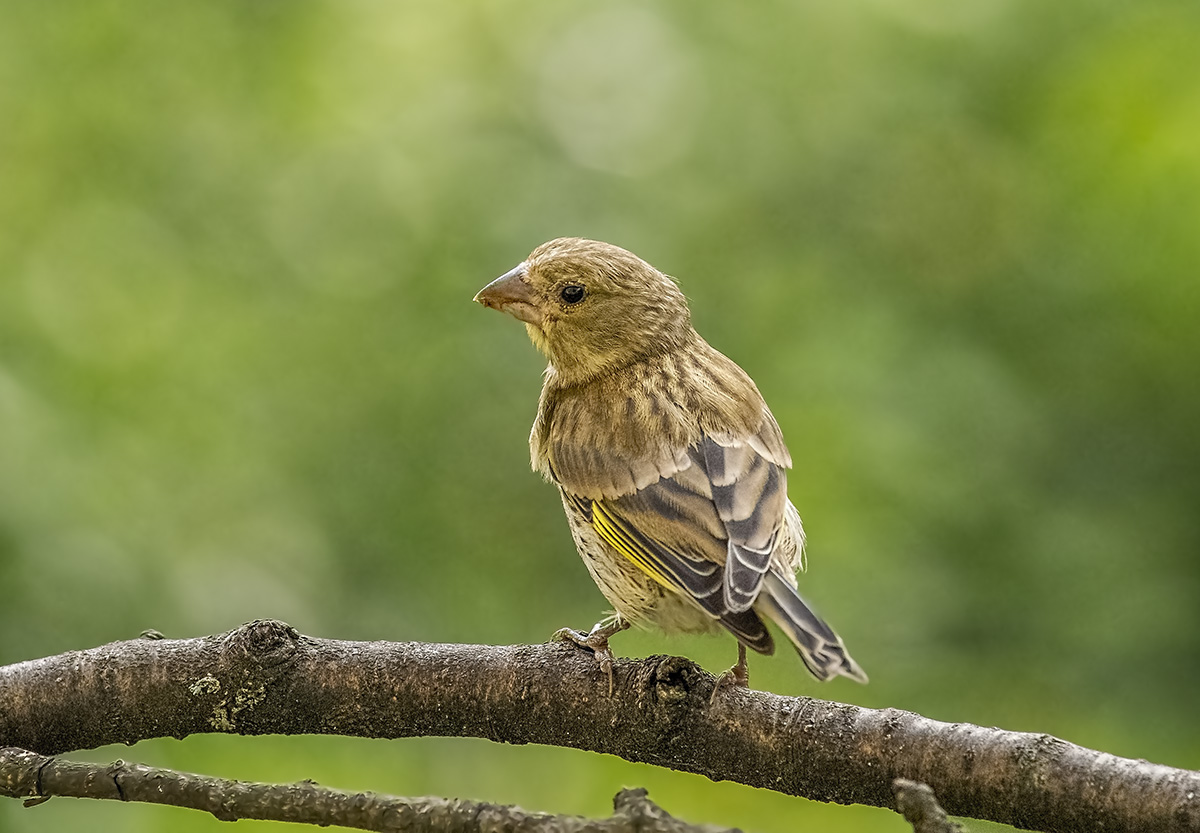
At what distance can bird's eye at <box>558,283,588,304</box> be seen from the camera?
486 centimetres

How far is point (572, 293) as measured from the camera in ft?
16.0

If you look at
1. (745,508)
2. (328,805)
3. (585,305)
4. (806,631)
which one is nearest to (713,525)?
(745,508)

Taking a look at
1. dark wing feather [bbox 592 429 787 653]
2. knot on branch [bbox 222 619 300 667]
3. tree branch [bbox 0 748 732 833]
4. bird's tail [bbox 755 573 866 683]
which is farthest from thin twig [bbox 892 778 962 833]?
knot on branch [bbox 222 619 300 667]

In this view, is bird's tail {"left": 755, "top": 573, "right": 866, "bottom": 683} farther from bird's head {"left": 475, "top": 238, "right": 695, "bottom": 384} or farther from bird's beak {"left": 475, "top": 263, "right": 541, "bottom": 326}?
bird's beak {"left": 475, "top": 263, "right": 541, "bottom": 326}

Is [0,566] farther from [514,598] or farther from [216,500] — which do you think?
[514,598]

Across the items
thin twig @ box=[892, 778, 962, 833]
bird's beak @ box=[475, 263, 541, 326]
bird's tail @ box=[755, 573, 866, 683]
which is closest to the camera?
thin twig @ box=[892, 778, 962, 833]

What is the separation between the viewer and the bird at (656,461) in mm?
3781

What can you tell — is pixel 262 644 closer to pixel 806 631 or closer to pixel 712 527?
pixel 712 527

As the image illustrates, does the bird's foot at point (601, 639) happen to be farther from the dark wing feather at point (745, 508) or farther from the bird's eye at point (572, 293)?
the bird's eye at point (572, 293)

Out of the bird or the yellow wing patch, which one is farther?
the yellow wing patch

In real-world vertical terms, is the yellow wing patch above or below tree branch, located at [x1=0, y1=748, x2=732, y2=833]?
above

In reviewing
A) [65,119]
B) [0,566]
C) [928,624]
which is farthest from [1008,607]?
[65,119]

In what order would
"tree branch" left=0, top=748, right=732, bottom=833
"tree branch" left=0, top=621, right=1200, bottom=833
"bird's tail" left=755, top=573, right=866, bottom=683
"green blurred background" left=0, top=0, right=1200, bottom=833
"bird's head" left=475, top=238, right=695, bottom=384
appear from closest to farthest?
"tree branch" left=0, top=748, right=732, bottom=833
"tree branch" left=0, top=621, right=1200, bottom=833
"bird's tail" left=755, top=573, right=866, bottom=683
"bird's head" left=475, top=238, right=695, bottom=384
"green blurred background" left=0, top=0, right=1200, bottom=833

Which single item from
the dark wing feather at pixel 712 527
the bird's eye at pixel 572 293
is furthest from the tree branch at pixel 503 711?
the bird's eye at pixel 572 293
